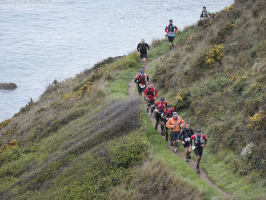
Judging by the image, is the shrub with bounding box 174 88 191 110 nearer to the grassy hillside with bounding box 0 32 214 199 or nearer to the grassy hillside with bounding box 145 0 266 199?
the grassy hillside with bounding box 145 0 266 199

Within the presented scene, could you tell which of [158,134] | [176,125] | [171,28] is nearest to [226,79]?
[158,134]

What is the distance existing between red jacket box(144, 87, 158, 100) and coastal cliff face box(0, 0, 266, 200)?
0.85m

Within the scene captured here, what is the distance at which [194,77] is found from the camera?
21.8 metres

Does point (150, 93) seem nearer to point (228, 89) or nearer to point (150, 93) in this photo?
point (150, 93)

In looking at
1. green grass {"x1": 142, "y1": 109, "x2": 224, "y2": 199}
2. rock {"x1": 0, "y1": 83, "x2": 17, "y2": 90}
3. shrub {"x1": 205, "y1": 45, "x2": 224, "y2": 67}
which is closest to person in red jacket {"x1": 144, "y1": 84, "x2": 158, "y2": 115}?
green grass {"x1": 142, "y1": 109, "x2": 224, "y2": 199}

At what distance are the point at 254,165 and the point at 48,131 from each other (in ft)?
44.2

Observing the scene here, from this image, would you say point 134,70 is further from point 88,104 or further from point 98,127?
point 98,127

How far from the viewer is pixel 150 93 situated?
18.5 metres

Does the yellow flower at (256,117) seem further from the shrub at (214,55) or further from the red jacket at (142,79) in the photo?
the shrub at (214,55)

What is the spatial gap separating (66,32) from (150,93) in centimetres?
3745

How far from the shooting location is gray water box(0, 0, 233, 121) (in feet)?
144

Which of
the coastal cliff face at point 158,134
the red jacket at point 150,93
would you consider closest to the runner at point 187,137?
the coastal cliff face at point 158,134

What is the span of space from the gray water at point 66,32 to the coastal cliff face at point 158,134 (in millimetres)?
14221

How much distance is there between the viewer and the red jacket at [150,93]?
18422 mm
